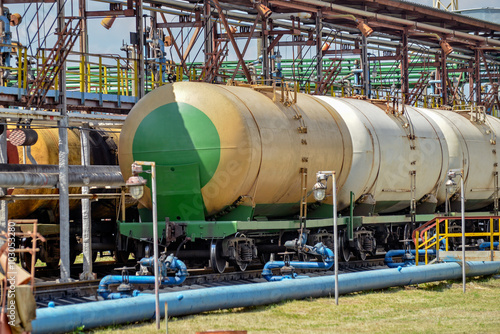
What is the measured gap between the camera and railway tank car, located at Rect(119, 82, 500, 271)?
17125mm

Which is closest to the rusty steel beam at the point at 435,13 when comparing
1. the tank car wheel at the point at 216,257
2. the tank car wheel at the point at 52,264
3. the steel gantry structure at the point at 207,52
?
the steel gantry structure at the point at 207,52

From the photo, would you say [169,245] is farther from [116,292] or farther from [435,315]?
[435,315]

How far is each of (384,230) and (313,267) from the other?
4.68 meters

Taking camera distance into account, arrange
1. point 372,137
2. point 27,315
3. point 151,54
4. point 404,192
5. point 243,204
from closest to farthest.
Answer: point 27,315
point 243,204
point 372,137
point 404,192
point 151,54

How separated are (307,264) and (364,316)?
12.5 ft

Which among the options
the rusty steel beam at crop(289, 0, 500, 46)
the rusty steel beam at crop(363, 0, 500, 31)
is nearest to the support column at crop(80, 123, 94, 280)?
the rusty steel beam at crop(289, 0, 500, 46)

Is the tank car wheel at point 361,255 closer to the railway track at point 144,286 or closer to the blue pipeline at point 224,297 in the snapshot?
the railway track at point 144,286

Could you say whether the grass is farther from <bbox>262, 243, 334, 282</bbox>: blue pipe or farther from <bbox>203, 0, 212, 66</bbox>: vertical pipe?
<bbox>203, 0, 212, 66</bbox>: vertical pipe

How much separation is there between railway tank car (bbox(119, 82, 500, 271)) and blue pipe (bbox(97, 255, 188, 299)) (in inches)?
51.9

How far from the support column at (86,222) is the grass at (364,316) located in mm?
4720

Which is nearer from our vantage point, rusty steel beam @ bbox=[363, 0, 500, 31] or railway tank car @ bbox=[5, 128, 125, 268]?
railway tank car @ bbox=[5, 128, 125, 268]

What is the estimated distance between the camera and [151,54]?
2791cm

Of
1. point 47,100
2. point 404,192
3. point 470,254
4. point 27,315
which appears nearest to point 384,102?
point 404,192

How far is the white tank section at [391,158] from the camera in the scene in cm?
2027
